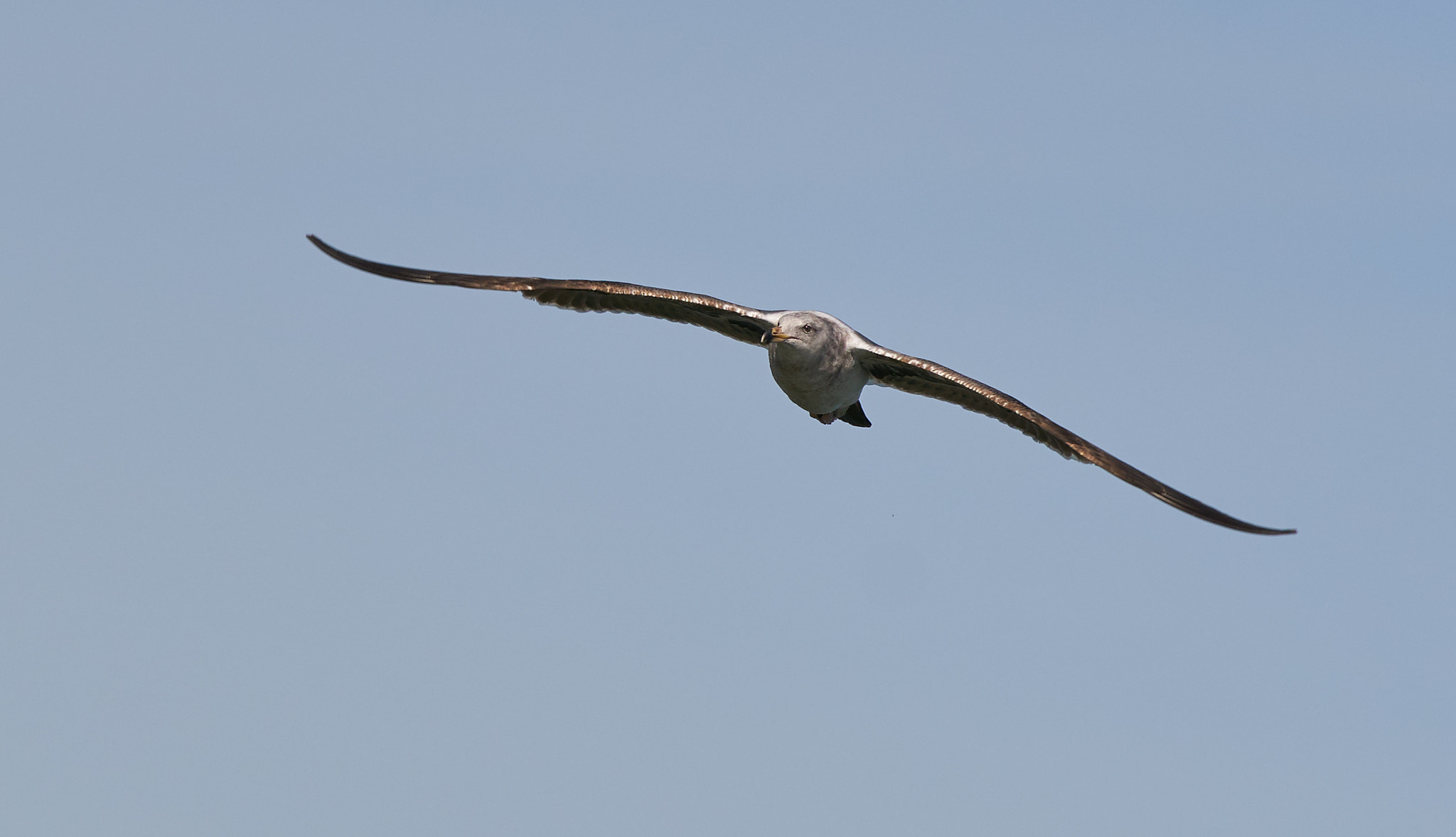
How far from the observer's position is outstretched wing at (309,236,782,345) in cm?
2128

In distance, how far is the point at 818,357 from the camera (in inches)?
786

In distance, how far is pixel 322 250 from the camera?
22328mm

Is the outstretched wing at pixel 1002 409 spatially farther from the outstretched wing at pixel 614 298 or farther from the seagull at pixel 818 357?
the outstretched wing at pixel 614 298

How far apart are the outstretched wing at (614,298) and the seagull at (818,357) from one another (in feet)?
0.05

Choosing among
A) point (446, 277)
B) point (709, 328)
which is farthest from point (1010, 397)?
point (446, 277)

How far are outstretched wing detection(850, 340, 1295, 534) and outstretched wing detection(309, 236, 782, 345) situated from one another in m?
1.62

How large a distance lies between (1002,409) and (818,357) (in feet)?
7.81

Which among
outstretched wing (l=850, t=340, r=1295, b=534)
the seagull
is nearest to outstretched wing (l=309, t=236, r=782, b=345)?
the seagull

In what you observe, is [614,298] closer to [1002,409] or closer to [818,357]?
[818,357]

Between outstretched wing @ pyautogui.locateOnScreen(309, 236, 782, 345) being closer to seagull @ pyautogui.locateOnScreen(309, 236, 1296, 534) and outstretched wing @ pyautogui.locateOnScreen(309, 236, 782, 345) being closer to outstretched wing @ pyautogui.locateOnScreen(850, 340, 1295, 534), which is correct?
seagull @ pyautogui.locateOnScreen(309, 236, 1296, 534)

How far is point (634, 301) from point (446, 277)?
9.56ft

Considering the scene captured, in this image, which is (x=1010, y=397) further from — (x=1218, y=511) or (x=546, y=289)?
(x=546, y=289)

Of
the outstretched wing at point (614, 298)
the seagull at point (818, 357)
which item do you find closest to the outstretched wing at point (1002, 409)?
the seagull at point (818, 357)

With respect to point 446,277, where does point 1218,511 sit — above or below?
below
